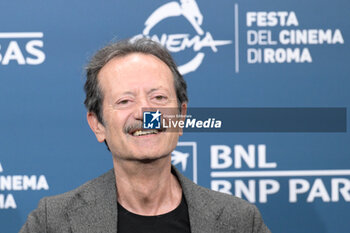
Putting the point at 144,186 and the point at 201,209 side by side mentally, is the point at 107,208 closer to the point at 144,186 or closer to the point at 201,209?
the point at 144,186

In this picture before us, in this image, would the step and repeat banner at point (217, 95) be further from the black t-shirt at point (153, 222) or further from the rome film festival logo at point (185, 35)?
the black t-shirt at point (153, 222)

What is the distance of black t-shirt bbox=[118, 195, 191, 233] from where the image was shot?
1511mm

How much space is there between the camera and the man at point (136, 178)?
1480 mm

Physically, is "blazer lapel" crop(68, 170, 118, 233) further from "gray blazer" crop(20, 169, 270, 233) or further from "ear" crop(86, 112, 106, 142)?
"ear" crop(86, 112, 106, 142)

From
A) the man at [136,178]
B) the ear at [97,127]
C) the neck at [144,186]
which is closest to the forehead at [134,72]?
the man at [136,178]

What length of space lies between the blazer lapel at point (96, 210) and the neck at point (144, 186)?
1.7 inches

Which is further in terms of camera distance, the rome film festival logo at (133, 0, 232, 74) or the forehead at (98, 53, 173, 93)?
the rome film festival logo at (133, 0, 232, 74)

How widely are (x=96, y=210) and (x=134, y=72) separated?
0.46m

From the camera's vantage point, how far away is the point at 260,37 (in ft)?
7.21

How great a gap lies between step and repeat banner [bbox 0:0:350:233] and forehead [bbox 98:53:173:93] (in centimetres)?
63

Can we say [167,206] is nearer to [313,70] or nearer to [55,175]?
[55,175]

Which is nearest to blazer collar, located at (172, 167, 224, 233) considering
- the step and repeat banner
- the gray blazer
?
the gray blazer

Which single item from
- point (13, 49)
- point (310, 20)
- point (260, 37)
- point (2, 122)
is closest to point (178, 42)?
point (260, 37)

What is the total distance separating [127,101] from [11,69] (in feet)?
3.06
